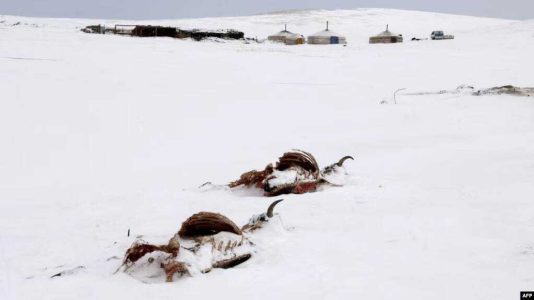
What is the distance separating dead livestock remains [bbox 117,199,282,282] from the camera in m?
2.71

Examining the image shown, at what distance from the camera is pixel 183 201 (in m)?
4.37

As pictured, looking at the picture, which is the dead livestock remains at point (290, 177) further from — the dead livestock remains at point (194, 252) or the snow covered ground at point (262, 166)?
the dead livestock remains at point (194, 252)

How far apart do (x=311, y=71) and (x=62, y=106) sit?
9992 mm

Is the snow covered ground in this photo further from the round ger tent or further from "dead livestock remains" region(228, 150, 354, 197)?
the round ger tent

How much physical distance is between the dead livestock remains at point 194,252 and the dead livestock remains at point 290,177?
1455 mm

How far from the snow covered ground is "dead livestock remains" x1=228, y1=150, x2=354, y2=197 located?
193 mm

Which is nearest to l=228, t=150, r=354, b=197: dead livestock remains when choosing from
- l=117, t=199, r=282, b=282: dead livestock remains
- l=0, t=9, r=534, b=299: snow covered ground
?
l=0, t=9, r=534, b=299: snow covered ground

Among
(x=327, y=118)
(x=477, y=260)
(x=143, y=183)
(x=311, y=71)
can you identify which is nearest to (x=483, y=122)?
(x=327, y=118)

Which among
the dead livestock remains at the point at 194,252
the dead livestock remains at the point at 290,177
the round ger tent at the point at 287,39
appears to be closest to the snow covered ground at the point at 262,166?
the dead livestock remains at the point at 194,252

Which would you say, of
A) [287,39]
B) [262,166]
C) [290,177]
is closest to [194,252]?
[290,177]

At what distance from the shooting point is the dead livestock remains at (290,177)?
4586 mm

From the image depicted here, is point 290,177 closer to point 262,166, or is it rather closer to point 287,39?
point 262,166

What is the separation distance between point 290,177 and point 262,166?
1.70m

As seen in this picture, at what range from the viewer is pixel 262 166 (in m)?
6.36
